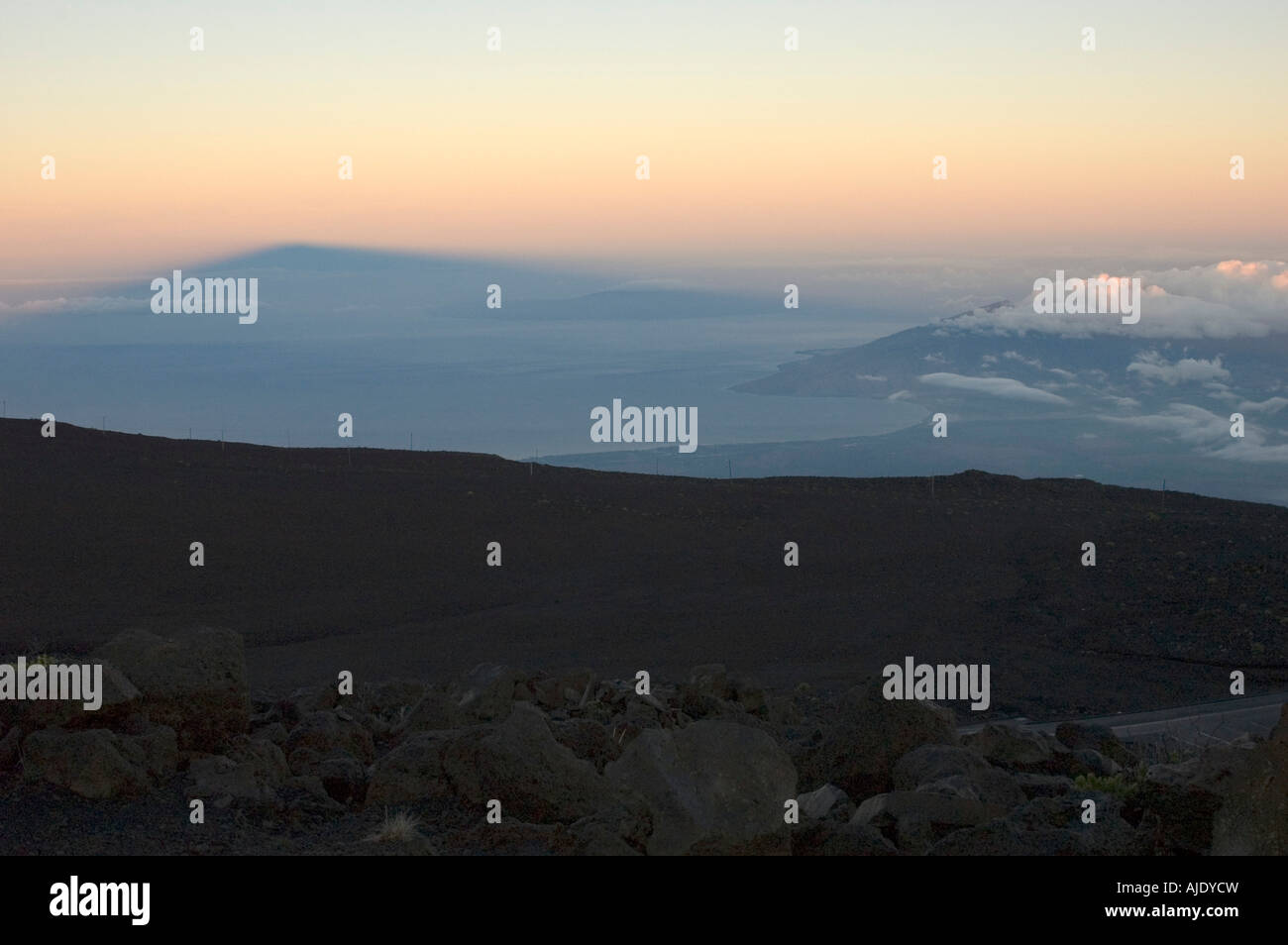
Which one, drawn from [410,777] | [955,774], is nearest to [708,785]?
[955,774]

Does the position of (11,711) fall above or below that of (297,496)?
below

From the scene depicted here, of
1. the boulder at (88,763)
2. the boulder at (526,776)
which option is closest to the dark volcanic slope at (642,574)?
the boulder at (88,763)

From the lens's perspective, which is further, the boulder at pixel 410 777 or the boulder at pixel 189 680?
the boulder at pixel 189 680

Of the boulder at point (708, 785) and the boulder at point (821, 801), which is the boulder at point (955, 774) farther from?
the boulder at point (708, 785)

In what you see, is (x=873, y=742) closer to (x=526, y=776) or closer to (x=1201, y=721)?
(x=526, y=776)
